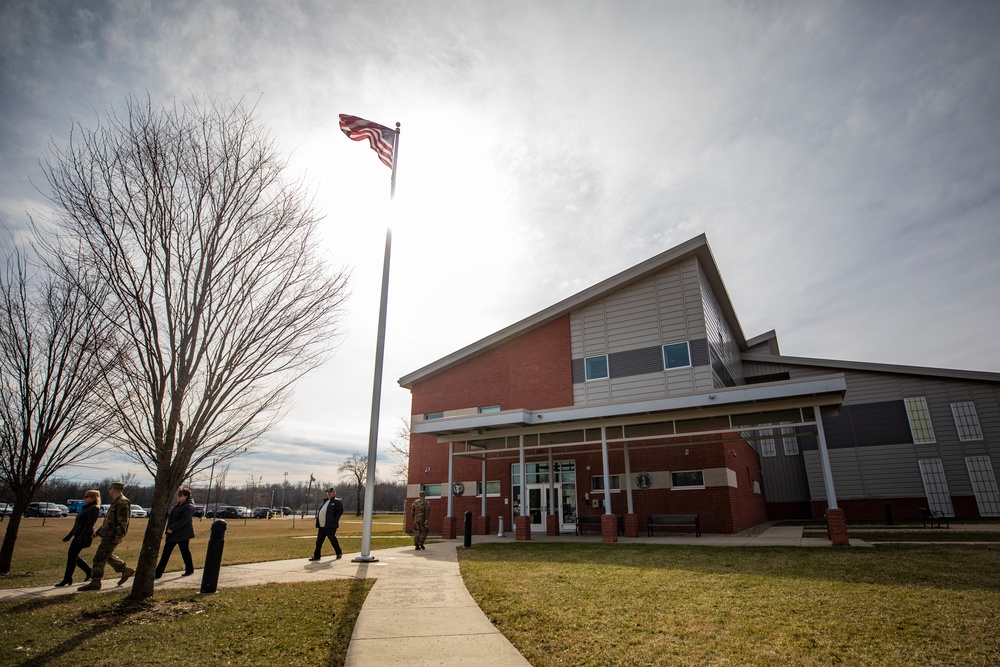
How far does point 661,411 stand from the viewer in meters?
17.3

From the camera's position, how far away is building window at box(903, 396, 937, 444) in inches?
1050

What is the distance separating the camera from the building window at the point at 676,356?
20.8 metres

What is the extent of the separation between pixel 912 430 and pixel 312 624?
31790 millimetres

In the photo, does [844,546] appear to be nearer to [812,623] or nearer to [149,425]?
[812,623]

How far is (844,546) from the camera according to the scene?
12.9 metres

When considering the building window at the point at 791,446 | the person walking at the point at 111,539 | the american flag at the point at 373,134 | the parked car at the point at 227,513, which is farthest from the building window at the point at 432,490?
the parked car at the point at 227,513

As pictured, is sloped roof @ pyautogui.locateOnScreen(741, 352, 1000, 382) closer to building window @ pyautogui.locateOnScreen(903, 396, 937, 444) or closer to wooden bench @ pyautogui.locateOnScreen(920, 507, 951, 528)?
building window @ pyautogui.locateOnScreen(903, 396, 937, 444)

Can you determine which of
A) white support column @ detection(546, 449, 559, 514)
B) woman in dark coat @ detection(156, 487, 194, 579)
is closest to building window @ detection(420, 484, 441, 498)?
white support column @ detection(546, 449, 559, 514)

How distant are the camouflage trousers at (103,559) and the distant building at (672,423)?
12286 mm

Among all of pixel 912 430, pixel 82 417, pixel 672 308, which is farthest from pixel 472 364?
pixel 912 430

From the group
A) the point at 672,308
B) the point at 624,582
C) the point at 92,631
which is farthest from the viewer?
the point at 672,308

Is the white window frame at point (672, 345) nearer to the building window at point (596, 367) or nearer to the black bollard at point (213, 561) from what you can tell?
the building window at point (596, 367)

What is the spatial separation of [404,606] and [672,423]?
1455 centimetres

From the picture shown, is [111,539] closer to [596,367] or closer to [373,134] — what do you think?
[373,134]
